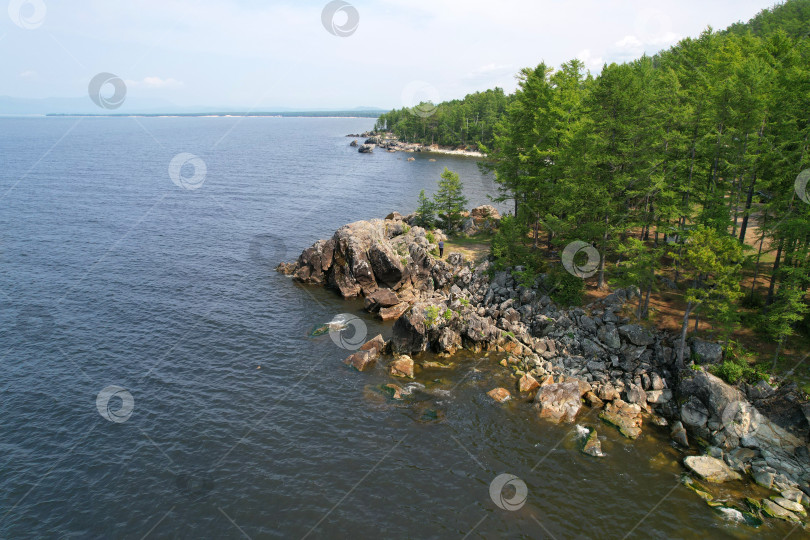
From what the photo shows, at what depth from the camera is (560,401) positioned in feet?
109

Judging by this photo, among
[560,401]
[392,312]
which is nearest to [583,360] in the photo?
[560,401]

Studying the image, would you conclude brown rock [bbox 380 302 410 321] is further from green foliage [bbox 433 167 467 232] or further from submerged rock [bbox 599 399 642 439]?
submerged rock [bbox 599 399 642 439]

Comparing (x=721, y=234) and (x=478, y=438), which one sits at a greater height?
(x=721, y=234)

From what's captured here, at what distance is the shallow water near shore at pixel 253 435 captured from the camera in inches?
965

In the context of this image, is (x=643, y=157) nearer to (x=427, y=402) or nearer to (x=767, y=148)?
(x=767, y=148)

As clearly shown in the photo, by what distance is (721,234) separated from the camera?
3384 cm

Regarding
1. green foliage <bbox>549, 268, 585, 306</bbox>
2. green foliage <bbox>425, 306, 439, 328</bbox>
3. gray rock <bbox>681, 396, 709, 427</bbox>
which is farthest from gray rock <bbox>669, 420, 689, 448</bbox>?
green foliage <bbox>425, 306, 439, 328</bbox>

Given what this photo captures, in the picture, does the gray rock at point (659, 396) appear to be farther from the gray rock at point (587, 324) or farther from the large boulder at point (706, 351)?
the gray rock at point (587, 324)

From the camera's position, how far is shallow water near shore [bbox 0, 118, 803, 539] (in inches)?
965

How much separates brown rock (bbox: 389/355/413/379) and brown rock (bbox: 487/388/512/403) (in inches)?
Answer: 272

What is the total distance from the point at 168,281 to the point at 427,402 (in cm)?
3857

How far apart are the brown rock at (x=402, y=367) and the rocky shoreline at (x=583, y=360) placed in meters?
0.09

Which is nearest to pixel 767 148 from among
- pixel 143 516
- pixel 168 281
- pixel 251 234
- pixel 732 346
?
pixel 732 346

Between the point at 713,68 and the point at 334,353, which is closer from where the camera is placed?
the point at 334,353
